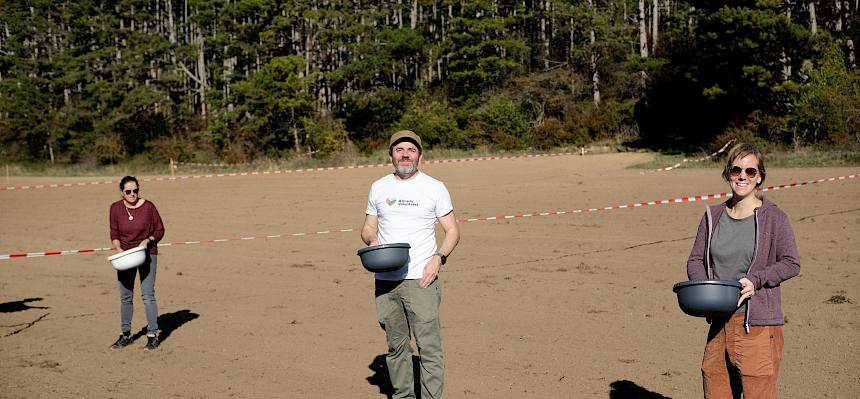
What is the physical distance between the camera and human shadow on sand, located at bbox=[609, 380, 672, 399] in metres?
6.32

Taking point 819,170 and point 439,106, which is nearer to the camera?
point 819,170

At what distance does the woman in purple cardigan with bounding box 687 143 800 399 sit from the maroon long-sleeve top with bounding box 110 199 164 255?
5.75 meters

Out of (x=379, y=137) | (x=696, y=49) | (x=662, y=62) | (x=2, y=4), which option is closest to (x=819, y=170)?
(x=696, y=49)

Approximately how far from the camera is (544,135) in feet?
155

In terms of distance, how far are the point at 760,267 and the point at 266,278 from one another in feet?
29.8

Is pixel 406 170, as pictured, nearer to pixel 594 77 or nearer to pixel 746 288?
pixel 746 288

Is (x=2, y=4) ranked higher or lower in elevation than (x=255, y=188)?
higher

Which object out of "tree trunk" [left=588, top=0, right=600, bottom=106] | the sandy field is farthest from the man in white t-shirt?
"tree trunk" [left=588, top=0, right=600, bottom=106]

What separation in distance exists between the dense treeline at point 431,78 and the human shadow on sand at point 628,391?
25.9 m

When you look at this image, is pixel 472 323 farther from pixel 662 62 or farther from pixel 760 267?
pixel 662 62

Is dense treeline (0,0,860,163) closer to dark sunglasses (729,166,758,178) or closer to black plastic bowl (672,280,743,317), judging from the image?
dark sunglasses (729,166,758,178)

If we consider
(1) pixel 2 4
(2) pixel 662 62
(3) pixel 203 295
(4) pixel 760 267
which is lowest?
(3) pixel 203 295

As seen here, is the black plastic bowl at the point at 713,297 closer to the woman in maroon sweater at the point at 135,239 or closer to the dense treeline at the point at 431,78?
the woman in maroon sweater at the point at 135,239

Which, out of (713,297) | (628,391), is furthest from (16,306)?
(713,297)
